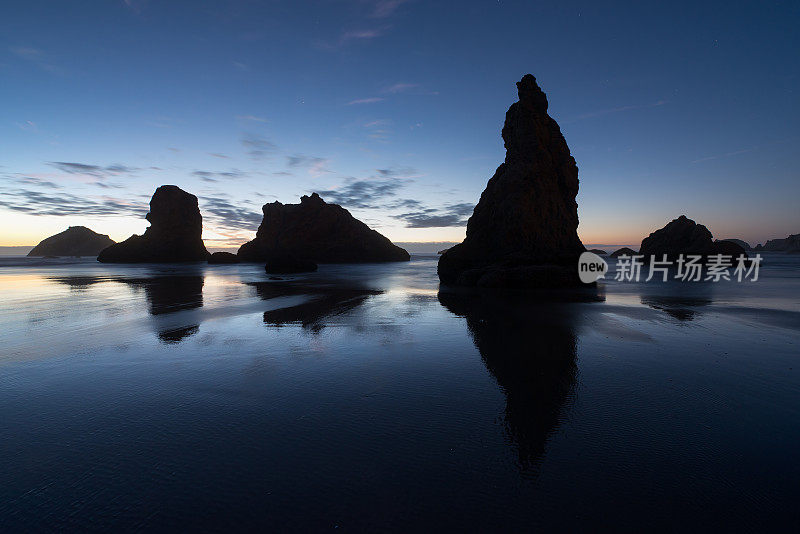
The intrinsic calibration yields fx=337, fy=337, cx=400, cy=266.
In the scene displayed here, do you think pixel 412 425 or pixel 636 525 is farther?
pixel 412 425

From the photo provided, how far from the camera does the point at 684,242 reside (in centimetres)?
7912

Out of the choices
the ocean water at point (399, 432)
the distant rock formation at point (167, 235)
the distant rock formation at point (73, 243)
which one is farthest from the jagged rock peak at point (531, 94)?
the distant rock formation at point (73, 243)

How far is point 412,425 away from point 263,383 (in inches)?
116

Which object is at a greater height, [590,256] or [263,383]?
[590,256]

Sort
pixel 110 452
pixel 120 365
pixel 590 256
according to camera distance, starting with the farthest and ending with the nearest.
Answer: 1. pixel 590 256
2. pixel 120 365
3. pixel 110 452

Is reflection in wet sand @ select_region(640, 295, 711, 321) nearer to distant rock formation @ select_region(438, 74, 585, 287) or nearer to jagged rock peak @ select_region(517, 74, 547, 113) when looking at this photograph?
distant rock formation @ select_region(438, 74, 585, 287)

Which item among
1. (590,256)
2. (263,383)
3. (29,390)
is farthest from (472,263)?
(29,390)

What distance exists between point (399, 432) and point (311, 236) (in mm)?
104366

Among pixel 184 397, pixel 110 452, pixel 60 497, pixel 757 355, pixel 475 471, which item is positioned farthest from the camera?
pixel 757 355

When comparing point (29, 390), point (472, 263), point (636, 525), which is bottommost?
point (29, 390)

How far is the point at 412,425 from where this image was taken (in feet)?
14.1

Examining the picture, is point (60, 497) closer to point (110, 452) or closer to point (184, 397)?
point (110, 452)

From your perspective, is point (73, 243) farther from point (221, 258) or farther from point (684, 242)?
point (684, 242)

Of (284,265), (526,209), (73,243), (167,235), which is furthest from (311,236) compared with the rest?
(73,243)
